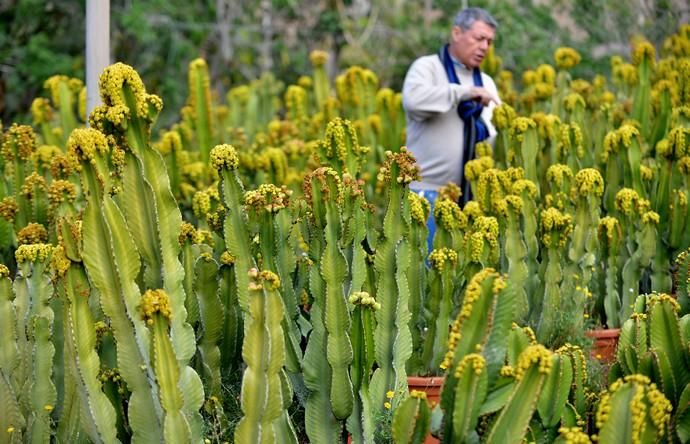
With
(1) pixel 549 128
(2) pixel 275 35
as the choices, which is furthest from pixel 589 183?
(2) pixel 275 35

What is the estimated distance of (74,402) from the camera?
4066 mm

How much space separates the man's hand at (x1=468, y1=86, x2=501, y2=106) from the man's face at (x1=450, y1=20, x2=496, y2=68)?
0.74 feet

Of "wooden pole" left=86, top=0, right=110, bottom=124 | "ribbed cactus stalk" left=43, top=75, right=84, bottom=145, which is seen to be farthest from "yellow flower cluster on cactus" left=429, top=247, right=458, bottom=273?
"ribbed cactus stalk" left=43, top=75, right=84, bottom=145

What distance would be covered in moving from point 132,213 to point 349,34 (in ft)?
32.1

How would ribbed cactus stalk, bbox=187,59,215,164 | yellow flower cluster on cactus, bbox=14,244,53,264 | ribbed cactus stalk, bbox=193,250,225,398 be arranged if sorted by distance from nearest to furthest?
yellow flower cluster on cactus, bbox=14,244,53,264
ribbed cactus stalk, bbox=193,250,225,398
ribbed cactus stalk, bbox=187,59,215,164

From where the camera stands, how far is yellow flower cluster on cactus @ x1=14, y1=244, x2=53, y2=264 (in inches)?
162

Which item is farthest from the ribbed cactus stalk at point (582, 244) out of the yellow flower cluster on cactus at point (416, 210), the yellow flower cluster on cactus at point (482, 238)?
the yellow flower cluster on cactus at point (416, 210)

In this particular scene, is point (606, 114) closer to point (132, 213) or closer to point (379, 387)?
point (379, 387)

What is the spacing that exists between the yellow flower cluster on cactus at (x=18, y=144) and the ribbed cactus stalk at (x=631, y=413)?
11.6ft

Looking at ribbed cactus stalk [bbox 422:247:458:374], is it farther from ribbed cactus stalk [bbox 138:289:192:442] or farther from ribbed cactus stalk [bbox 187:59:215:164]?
ribbed cactus stalk [bbox 187:59:215:164]

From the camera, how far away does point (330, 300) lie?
3.94 meters

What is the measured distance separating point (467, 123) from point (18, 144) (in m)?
2.74

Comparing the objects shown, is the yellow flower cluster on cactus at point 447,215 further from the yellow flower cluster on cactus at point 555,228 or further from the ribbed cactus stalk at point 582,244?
the ribbed cactus stalk at point 582,244

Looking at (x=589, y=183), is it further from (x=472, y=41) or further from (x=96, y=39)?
(x=96, y=39)
